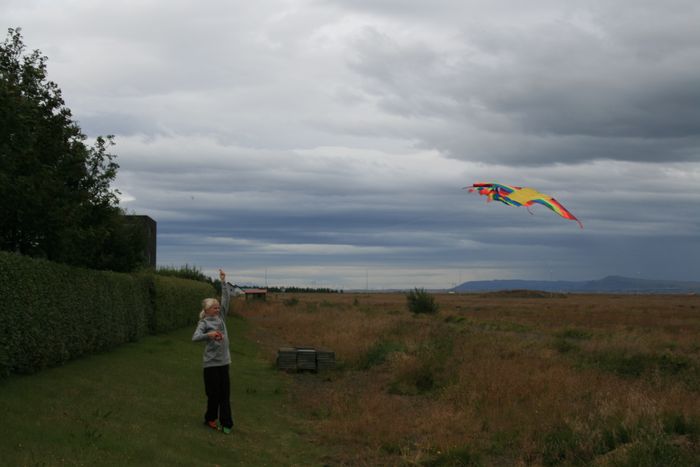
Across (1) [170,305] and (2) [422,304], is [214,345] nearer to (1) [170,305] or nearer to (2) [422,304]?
(1) [170,305]

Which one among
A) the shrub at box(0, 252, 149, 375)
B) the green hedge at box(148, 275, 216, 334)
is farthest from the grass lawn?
the green hedge at box(148, 275, 216, 334)

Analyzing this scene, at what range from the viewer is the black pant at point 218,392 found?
34.7ft

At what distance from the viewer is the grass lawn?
8305mm

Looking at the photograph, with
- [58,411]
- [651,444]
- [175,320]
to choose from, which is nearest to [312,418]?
[58,411]

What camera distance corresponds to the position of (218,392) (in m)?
10.7

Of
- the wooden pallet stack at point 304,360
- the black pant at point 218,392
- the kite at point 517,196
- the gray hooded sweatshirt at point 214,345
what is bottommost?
the wooden pallet stack at point 304,360

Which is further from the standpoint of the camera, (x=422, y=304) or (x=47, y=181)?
(x=422, y=304)

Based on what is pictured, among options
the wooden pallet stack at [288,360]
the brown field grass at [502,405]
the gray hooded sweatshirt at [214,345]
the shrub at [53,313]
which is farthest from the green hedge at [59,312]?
the brown field grass at [502,405]

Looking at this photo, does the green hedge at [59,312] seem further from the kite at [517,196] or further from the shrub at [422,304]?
the shrub at [422,304]

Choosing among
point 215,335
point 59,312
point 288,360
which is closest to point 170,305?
point 288,360

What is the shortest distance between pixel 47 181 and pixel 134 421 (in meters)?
7.98

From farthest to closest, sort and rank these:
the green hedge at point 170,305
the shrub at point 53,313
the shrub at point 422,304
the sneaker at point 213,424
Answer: the shrub at point 422,304 < the green hedge at point 170,305 < the shrub at point 53,313 < the sneaker at point 213,424

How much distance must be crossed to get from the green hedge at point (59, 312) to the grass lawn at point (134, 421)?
1.39 ft

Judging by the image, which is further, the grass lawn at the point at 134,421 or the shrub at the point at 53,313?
the shrub at the point at 53,313
